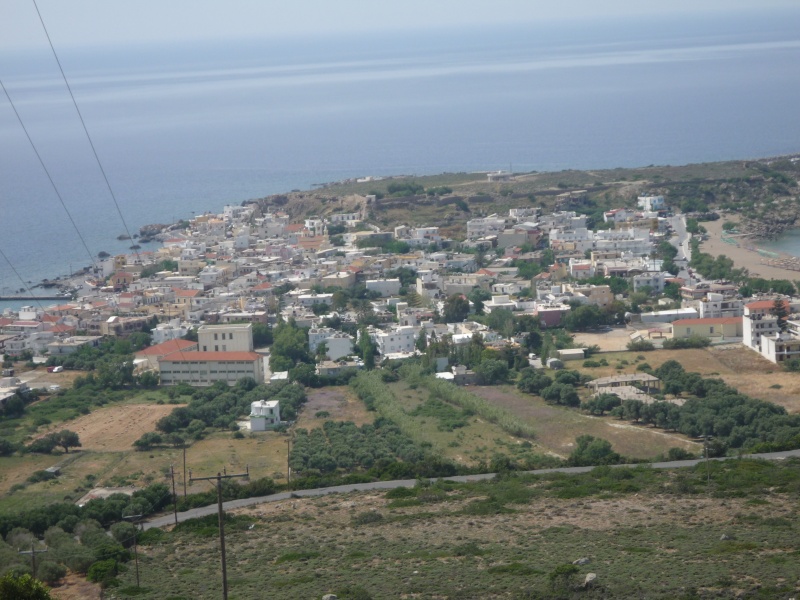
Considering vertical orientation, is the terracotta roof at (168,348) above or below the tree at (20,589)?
below

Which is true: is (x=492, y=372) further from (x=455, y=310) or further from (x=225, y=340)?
(x=225, y=340)

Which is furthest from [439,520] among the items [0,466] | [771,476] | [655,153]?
[655,153]

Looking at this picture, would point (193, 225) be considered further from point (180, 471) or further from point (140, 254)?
point (180, 471)

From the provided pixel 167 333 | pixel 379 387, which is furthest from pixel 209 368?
pixel 379 387

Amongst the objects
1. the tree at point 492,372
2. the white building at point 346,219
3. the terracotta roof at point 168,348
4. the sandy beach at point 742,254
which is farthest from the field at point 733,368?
the white building at point 346,219

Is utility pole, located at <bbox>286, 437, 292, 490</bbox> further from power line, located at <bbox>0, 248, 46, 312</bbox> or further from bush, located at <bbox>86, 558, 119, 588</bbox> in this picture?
power line, located at <bbox>0, 248, 46, 312</bbox>

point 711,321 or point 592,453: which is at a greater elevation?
point 711,321

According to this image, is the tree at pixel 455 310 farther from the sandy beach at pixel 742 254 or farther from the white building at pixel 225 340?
the sandy beach at pixel 742 254
